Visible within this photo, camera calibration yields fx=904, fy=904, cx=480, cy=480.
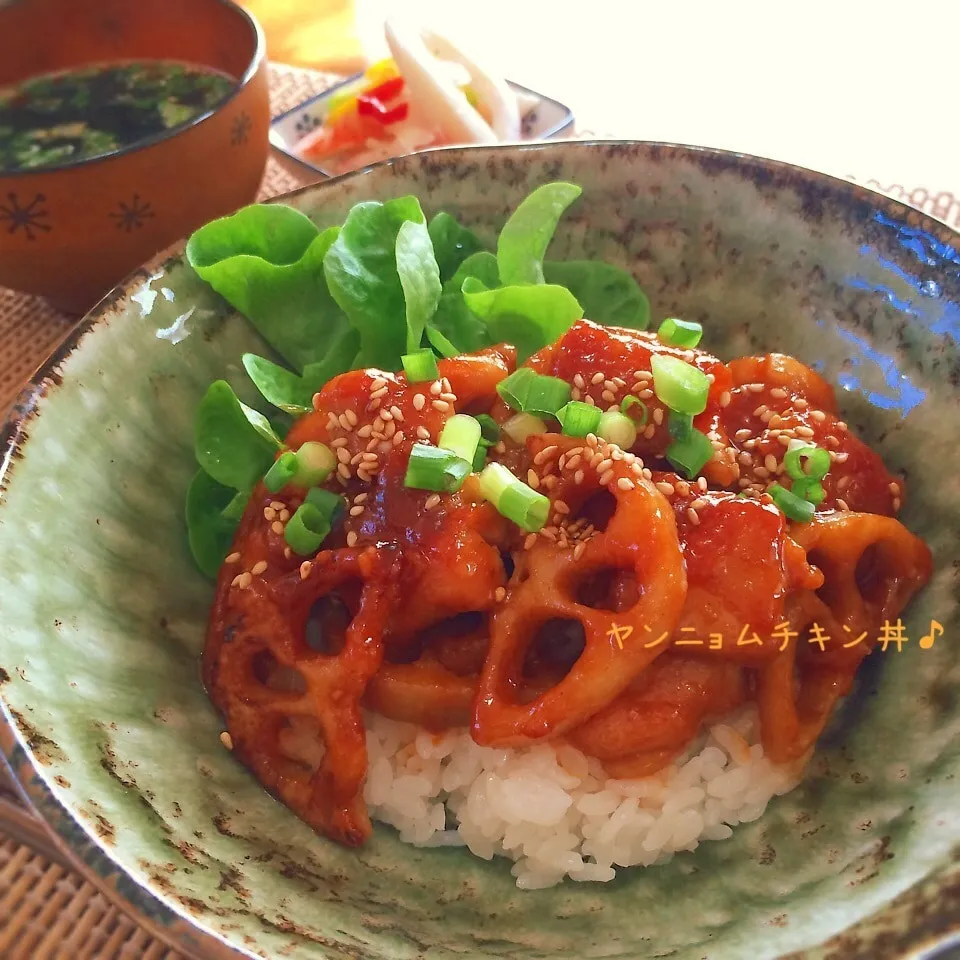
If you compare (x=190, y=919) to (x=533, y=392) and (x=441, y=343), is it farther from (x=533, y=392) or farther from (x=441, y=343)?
(x=441, y=343)

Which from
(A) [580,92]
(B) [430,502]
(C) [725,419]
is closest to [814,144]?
(A) [580,92]

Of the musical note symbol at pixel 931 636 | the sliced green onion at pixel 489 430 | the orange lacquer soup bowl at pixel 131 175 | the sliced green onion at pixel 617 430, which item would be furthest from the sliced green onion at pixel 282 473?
the musical note symbol at pixel 931 636

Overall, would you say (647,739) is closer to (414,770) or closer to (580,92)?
(414,770)

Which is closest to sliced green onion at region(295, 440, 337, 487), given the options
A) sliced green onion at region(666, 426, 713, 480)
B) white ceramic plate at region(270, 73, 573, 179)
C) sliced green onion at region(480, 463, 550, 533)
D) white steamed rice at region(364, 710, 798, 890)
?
sliced green onion at region(480, 463, 550, 533)

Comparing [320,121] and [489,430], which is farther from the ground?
[489,430]

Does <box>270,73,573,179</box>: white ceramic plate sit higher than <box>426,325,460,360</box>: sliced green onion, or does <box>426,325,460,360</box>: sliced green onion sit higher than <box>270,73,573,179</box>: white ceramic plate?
<box>426,325,460,360</box>: sliced green onion

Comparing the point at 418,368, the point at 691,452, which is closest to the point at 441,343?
the point at 418,368

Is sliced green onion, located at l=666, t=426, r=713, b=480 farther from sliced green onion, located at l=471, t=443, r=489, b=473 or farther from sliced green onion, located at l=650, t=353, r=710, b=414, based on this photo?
sliced green onion, located at l=471, t=443, r=489, b=473
